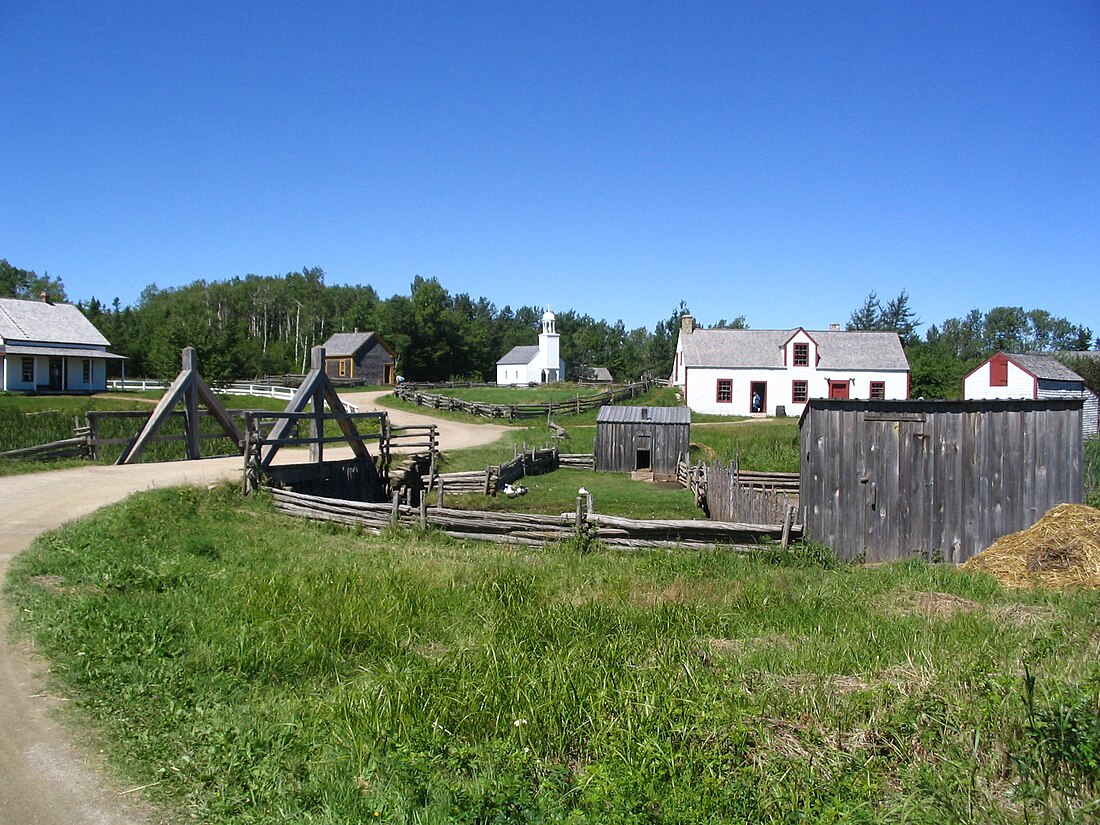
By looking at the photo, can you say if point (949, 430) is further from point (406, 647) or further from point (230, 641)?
point (230, 641)

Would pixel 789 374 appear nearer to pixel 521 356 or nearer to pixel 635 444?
pixel 635 444

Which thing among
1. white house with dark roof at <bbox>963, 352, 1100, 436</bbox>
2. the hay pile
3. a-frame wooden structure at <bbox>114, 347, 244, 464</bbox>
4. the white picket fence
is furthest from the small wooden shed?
the white picket fence

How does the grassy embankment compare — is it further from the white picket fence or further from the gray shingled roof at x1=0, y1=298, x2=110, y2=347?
the gray shingled roof at x1=0, y1=298, x2=110, y2=347

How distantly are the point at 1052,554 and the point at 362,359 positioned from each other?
67388 millimetres

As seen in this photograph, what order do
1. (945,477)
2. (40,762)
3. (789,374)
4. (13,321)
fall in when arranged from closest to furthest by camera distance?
1. (40,762)
2. (945,477)
3. (789,374)
4. (13,321)

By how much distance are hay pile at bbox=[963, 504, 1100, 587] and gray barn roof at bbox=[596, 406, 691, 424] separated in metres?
18.9

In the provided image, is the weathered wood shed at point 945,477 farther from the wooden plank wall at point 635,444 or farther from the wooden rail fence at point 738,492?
the wooden plank wall at point 635,444

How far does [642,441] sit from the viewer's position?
32531 mm

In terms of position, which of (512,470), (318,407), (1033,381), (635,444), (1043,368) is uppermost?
(1043,368)

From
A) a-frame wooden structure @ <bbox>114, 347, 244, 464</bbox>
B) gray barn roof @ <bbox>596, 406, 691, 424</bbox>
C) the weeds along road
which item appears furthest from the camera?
gray barn roof @ <bbox>596, 406, 691, 424</bbox>

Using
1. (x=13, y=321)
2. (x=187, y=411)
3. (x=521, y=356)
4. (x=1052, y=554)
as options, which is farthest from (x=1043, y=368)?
(x=13, y=321)

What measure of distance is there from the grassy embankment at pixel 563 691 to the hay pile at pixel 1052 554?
1408mm

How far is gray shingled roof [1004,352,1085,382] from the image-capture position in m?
42.6

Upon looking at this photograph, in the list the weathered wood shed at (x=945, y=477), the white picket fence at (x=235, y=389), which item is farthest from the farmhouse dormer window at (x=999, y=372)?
the white picket fence at (x=235, y=389)
